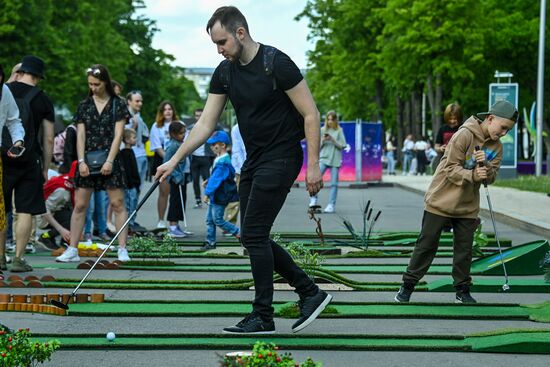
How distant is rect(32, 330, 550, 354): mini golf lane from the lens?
6953mm

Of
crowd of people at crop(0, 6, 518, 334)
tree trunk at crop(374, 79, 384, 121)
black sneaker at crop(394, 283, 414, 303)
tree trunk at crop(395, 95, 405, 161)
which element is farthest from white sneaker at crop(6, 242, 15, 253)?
tree trunk at crop(374, 79, 384, 121)

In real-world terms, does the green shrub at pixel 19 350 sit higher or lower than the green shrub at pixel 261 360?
lower

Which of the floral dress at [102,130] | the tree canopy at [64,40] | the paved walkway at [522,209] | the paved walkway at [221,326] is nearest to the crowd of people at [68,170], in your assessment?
the floral dress at [102,130]

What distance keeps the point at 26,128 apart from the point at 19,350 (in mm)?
6235

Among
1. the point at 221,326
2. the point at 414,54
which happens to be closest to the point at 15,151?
the point at 221,326

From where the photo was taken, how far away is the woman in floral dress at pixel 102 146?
12.0 meters

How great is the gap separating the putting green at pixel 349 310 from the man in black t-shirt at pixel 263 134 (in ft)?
3.09

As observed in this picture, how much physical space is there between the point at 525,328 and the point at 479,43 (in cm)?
4119

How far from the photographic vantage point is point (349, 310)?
8602mm

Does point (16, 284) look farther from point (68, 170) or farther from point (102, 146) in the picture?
point (68, 170)

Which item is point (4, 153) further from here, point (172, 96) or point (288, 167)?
point (172, 96)

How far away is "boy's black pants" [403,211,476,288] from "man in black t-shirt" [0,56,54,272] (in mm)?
3867

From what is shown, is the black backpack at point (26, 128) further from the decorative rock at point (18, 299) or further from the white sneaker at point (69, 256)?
the decorative rock at point (18, 299)

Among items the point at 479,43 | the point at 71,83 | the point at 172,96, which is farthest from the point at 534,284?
the point at 172,96
